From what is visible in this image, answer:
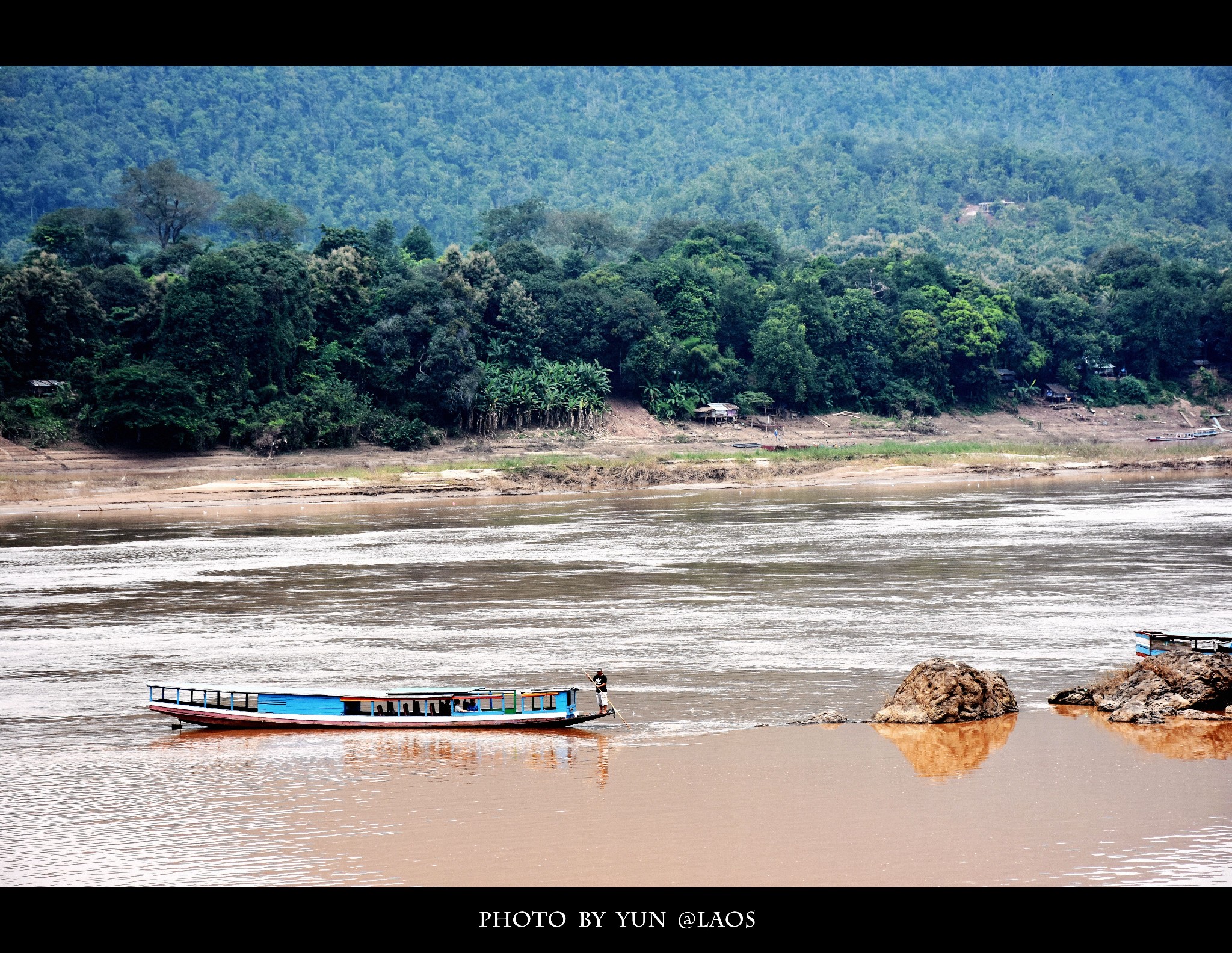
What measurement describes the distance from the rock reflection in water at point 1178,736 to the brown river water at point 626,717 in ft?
0.25

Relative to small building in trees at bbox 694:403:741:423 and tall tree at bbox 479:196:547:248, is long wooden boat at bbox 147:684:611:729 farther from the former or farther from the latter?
tall tree at bbox 479:196:547:248

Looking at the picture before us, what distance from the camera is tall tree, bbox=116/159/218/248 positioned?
94.4 meters

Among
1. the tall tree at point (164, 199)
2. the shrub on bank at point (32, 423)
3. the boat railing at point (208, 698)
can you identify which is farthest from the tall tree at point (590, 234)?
the boat railing at point (208, 698)

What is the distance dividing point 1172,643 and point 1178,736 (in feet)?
11.6

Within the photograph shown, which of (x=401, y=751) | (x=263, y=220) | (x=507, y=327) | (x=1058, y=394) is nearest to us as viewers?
(x=401, y=751)

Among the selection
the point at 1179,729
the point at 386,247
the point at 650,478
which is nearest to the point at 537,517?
the point at 650,478

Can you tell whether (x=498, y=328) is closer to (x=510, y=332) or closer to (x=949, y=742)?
(x=510, y=332)

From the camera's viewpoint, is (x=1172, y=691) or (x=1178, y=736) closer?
(x=1178, y=736)

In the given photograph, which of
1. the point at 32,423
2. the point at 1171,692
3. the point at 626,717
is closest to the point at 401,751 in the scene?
the point at 626,717

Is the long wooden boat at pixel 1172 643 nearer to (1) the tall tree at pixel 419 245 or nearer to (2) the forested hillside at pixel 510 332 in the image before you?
(2) the forested hillside at pixel 510 332

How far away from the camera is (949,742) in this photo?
17.3 metres

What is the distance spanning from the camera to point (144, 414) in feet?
192

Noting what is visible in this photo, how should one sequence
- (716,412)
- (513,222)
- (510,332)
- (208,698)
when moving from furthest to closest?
1. (513,222)
2. (716,412)
3. (510,332)
4. (208,698)

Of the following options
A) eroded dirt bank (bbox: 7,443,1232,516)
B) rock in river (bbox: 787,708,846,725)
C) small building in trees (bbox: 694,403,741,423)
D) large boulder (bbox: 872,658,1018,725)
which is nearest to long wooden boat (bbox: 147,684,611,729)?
rock in river (bbox: 787,708,846,725)
